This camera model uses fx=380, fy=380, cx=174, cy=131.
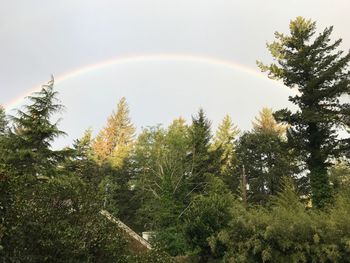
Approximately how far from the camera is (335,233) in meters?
15.0

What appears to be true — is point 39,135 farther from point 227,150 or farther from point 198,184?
point 227,150

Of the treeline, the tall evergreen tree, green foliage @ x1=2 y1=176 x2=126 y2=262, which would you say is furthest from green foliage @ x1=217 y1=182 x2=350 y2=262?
the tall evergreen tree

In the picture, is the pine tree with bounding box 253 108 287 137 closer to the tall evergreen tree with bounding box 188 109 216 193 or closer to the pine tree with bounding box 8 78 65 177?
the tall evergreen tree with bounding box 188 109 216 193

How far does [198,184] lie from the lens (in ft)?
119

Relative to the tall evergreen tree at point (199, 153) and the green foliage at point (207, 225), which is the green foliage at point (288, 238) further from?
the tall evergreen tree at point (199, 153)

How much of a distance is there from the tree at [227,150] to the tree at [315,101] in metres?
14.6

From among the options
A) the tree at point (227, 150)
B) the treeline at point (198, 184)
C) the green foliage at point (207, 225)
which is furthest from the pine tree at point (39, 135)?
the tree at point (227, 150)

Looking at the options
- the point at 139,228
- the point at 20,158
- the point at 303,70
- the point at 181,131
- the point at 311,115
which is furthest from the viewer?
the point at 139,228

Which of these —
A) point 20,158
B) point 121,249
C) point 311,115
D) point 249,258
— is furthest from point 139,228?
point 121,249

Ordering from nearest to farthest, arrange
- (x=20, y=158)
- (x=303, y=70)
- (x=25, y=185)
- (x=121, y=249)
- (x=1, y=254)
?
(x=1, y=254) < (x=25, y=185) < (x=121, y=249) < (x=20, y=158) < (x=303, y=70)

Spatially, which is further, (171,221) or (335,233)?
(171,221)

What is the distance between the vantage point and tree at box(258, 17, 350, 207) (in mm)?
25625

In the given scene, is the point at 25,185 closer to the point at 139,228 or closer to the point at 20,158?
the point at 20,158

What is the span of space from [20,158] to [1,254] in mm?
18719
